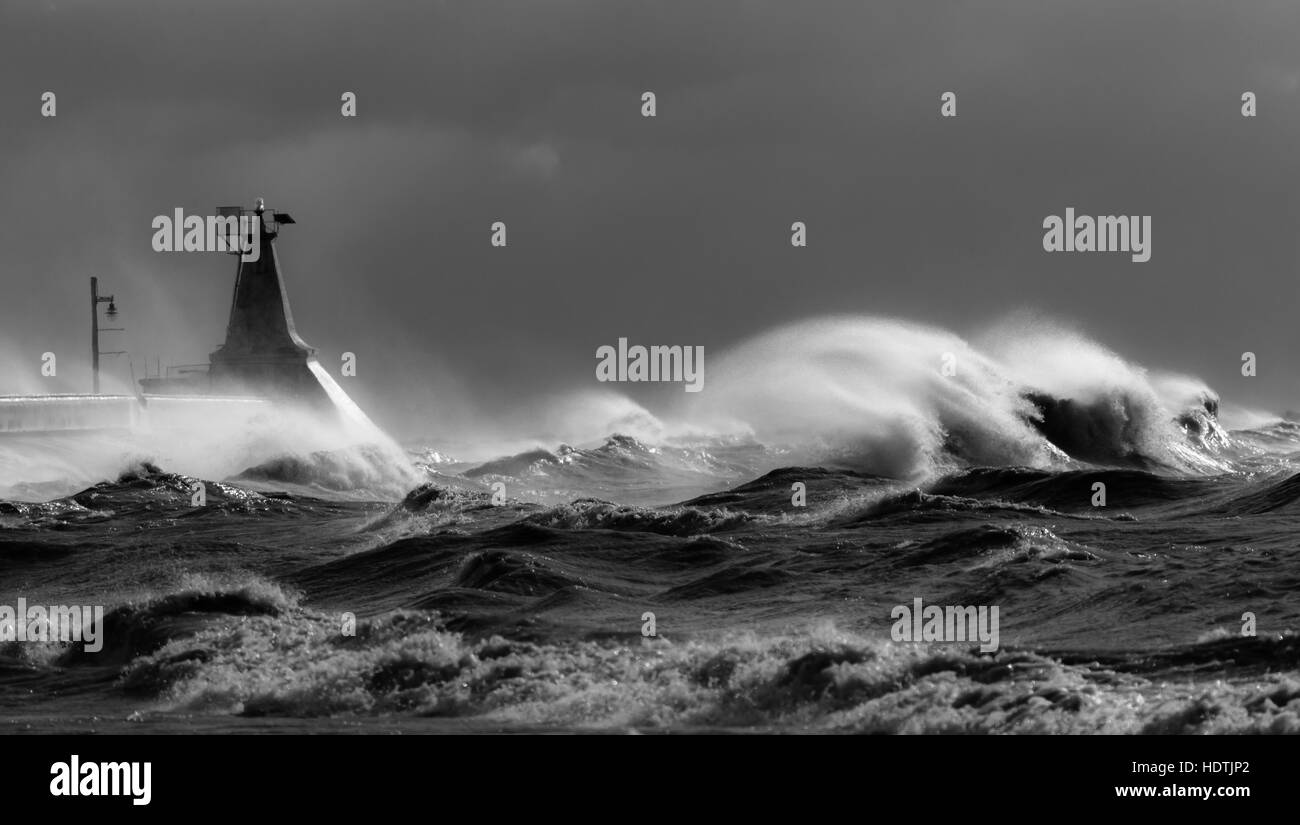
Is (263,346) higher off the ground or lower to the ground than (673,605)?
higher

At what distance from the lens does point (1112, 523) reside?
26.4 m

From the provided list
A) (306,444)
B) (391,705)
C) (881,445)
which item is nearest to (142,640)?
(391,705)

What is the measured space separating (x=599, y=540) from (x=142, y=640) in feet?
25.6

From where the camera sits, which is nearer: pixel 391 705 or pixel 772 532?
pixel 391 705

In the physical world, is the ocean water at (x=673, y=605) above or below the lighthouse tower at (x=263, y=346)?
below

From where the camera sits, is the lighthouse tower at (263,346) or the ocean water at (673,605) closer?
the ocean water at (673,605)

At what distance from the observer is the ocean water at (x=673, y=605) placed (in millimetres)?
15188

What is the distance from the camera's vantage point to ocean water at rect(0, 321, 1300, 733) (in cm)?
1519

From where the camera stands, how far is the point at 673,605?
70.0 feet

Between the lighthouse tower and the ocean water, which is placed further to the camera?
the lighthouse tower

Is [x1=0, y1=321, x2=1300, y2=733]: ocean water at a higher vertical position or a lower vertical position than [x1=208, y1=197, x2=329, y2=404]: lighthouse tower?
lower

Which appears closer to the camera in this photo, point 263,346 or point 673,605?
point 673,605
